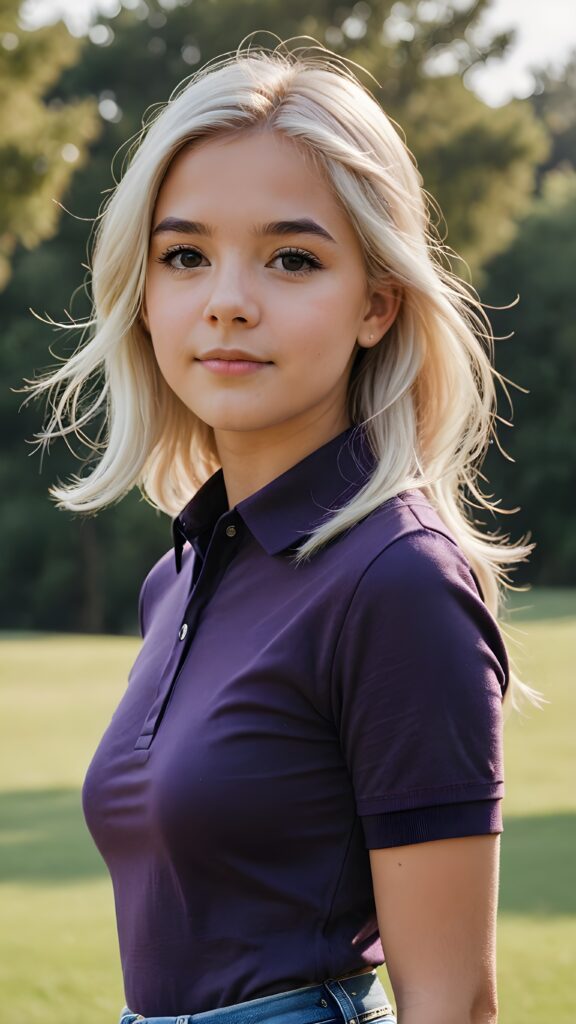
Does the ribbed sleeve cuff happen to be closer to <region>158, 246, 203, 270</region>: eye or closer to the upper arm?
the upper arm

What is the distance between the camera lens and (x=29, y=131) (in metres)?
15.2

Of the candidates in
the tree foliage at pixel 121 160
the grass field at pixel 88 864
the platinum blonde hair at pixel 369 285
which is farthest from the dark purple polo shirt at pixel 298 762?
the tree foliage at pixel 121 160

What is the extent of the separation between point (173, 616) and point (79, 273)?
23846 mm

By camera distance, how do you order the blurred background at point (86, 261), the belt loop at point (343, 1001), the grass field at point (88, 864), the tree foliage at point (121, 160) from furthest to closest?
the tree foliage at point (121, 160) → the blurred background at point (86, 261) → the grass field at point (88, 864) → the belt loop at point (343, 1001)

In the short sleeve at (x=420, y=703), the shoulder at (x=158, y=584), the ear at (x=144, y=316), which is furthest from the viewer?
the shoulder at (x=158, y=584)

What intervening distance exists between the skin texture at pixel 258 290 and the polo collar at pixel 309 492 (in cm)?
5

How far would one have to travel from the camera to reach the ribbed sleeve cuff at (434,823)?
137 cm

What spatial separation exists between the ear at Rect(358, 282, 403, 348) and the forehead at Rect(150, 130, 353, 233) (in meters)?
0.11

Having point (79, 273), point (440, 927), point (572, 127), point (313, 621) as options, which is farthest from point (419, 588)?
point (572, 127)

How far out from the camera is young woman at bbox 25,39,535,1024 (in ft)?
4.54

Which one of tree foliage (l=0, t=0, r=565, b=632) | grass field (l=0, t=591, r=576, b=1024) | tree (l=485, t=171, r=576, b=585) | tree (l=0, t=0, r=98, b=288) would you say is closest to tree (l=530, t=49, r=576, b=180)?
tree (l=485, t=171, r=576, b=585)

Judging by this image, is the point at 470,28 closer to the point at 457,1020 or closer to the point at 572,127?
the point at 572,127

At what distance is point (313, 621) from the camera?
1454 millimetres

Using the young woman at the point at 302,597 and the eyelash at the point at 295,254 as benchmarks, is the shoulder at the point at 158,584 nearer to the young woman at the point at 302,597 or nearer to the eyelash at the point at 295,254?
the young woman at the point at 302,597
